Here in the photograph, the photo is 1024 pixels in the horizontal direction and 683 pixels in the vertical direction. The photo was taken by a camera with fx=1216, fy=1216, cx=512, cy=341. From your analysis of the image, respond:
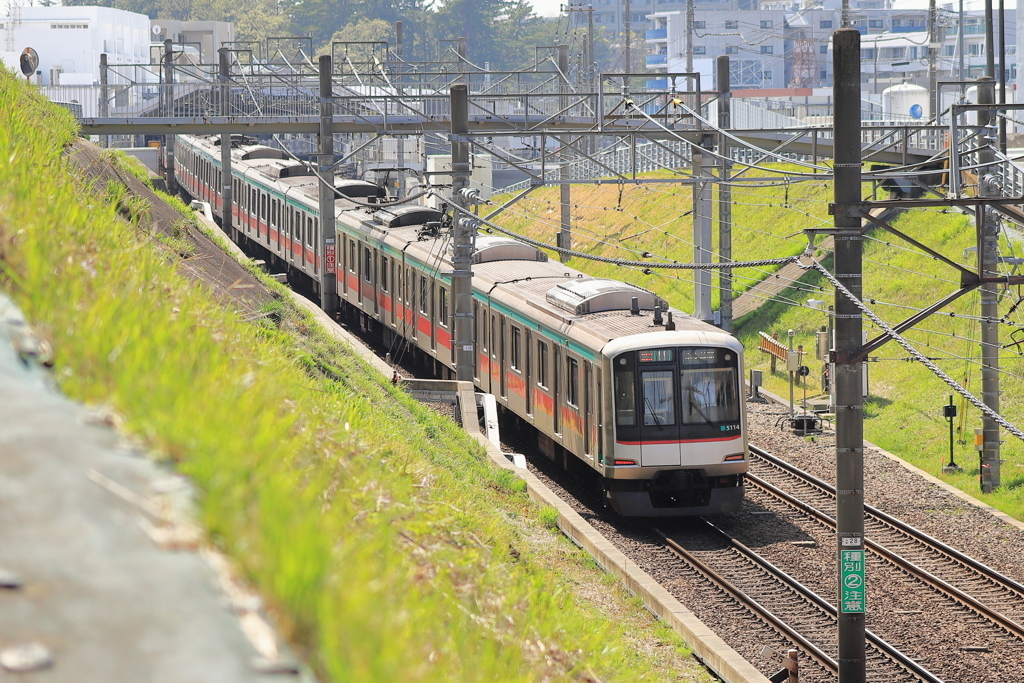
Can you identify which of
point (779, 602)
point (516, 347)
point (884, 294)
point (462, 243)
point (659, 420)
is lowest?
point (779, 602)

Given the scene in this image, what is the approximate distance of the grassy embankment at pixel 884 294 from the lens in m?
21.9

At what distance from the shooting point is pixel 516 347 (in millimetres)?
19859

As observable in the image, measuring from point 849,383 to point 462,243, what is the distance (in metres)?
10.1

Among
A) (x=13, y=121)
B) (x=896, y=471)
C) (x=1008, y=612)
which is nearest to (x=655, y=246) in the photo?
(x=896, y=471)

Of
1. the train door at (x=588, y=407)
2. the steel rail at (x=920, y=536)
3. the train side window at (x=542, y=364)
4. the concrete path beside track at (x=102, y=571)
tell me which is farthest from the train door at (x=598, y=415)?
the concrete path beside track at (x=102, y=571)

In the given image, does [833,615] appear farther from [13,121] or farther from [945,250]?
[945,250]

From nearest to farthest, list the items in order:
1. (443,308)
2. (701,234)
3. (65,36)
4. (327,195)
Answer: (443,308), (701,234), (327,195), (65,36)

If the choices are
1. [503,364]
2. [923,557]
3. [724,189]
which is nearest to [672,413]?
[923,557]

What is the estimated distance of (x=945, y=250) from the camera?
3125 cm

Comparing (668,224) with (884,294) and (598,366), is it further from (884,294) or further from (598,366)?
(598,366)

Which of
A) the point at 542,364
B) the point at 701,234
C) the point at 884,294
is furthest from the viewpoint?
the point at 884,294

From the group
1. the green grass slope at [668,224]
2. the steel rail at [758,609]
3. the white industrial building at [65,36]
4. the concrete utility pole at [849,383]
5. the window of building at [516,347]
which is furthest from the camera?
the white industrial building at [65,36]

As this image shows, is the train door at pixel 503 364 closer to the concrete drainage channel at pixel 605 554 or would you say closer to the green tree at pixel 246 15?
the concrete drainage channel at pixel 605 554

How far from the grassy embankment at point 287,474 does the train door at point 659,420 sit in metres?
6.13
